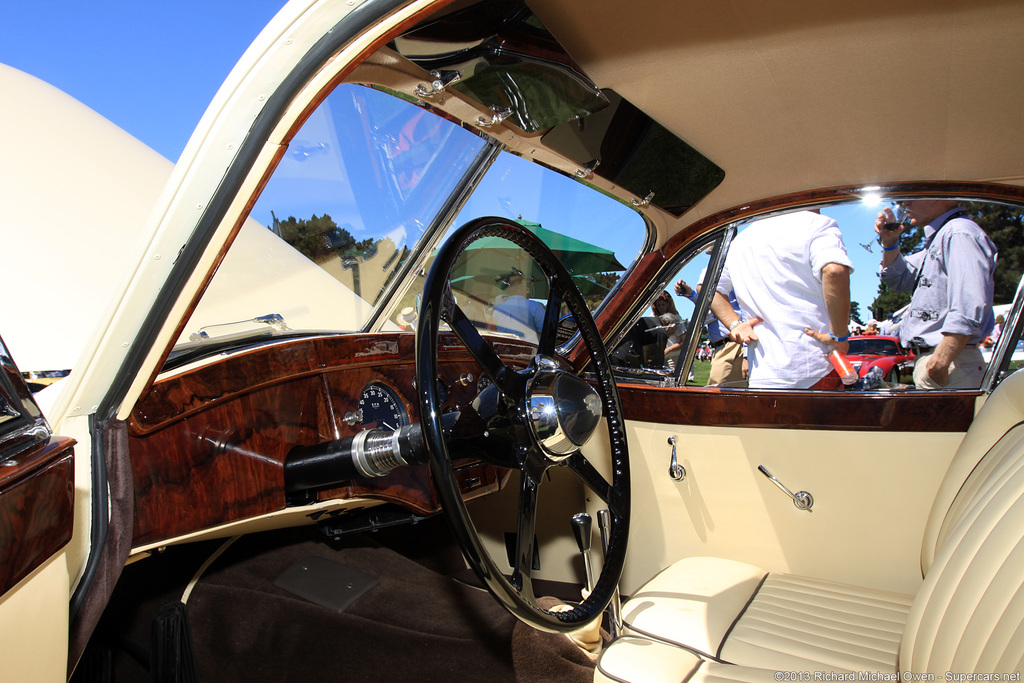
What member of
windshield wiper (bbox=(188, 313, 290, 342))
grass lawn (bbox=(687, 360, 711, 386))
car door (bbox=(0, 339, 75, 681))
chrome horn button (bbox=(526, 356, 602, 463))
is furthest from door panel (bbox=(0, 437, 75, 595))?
grass lawn (bbox=(687, 360, 711, 386))

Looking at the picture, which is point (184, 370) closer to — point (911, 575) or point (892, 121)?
point (892, 121)

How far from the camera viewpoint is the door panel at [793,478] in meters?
1.71

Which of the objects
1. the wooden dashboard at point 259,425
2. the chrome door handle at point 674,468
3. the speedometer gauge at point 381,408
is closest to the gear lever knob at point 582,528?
the wooden dashboard at point 259,425

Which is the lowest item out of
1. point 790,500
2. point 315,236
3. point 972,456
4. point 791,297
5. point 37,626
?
point 790,500

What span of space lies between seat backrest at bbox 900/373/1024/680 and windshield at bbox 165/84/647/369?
1.14 meters

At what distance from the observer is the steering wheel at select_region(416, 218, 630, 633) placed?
998mm

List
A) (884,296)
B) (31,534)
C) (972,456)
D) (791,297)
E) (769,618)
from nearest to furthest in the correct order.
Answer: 1. (31,534)
2. (972,456)
3. (769,618)
4. (884,296)
5. (791,297)

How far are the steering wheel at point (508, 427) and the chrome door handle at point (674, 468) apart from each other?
622 millimetres

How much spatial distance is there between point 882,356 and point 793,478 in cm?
43

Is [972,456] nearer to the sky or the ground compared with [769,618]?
nearer to the sky

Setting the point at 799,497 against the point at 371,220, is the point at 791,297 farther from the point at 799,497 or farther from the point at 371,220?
the point at 371,220

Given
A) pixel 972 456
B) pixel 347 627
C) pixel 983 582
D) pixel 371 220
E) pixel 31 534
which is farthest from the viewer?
pixel 347 627

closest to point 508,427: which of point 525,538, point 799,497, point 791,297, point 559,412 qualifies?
point 559,412

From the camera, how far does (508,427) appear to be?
3.88 feet
